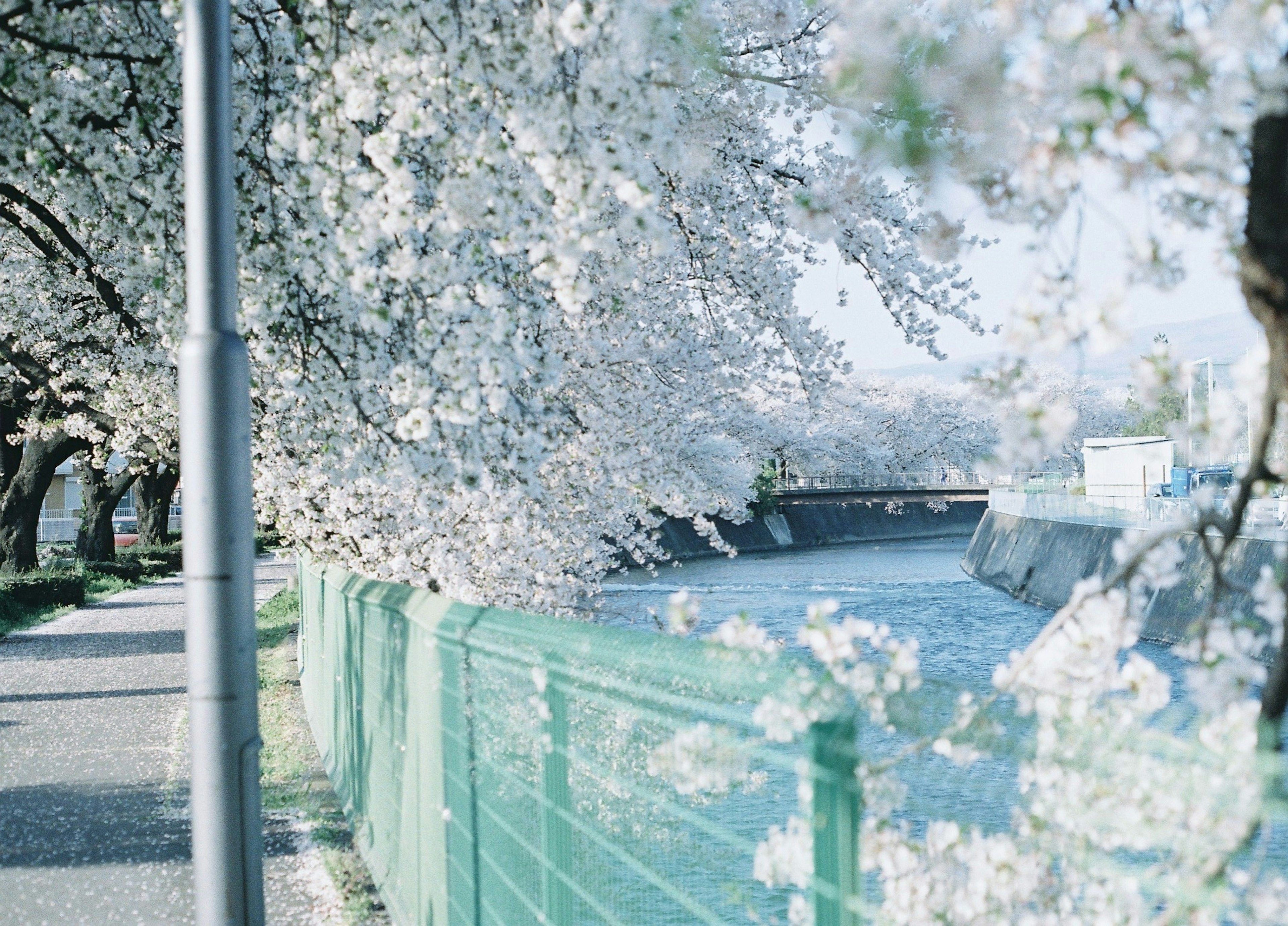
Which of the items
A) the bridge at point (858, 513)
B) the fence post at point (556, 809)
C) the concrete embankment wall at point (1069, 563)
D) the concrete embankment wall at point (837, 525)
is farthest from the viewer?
the bridge at point (858, 513)

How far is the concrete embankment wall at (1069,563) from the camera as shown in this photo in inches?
1067

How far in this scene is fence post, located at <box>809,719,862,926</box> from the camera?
2.28m

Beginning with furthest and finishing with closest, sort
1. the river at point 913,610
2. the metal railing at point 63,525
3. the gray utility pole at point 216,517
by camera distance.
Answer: the metal railing at point 63,525 < the gray utility pole at point 216,517 < the river at point 913,610

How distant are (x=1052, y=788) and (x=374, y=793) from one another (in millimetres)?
5347

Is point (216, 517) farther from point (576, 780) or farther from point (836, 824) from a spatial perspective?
point (836, 824)

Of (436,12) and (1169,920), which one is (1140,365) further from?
(436,12)

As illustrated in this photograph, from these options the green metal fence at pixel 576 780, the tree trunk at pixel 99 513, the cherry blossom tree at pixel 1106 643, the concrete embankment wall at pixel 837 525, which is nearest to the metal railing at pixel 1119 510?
the concrete embankment wall at pixel 837 525

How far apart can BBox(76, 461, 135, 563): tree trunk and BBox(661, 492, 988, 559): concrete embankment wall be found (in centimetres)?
2321

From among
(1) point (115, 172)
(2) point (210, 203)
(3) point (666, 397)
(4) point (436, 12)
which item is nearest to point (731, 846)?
(2) point (210, 203)

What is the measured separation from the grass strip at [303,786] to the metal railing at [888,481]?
170 feet

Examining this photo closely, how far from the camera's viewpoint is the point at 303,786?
9562 mm

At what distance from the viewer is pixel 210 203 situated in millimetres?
3980

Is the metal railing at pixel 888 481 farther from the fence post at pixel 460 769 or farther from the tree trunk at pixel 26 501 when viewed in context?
the fence post at pixel 460 769

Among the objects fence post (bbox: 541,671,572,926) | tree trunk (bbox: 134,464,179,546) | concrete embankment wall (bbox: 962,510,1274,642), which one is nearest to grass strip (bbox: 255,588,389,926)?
fence post (bbox: 541,671,572,926)
